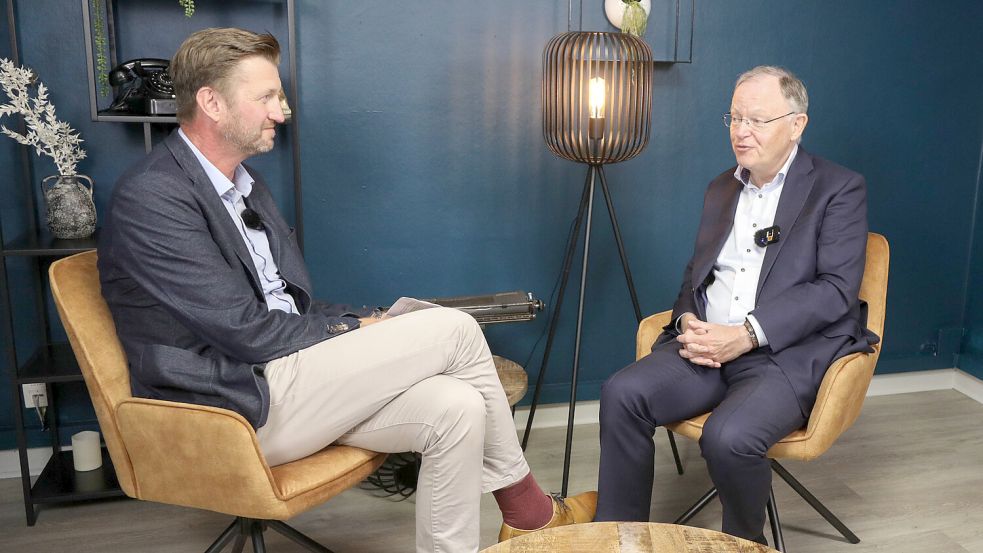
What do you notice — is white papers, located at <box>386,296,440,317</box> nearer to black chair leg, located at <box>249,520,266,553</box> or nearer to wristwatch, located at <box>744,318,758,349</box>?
black chair leg, located at <box>249,520,266,553</box>

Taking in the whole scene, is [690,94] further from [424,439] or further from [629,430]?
[424,439]

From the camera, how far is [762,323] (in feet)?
7.36

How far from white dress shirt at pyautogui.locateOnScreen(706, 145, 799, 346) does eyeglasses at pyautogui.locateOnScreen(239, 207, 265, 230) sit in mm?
1279

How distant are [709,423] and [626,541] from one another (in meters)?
0.67

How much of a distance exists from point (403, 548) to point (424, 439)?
24.2 inches

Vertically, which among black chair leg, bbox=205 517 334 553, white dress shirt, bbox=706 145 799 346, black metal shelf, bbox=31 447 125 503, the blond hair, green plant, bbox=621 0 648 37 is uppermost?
green plant, bbox=621 0 648 37

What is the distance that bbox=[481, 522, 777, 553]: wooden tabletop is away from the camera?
1.51 metres

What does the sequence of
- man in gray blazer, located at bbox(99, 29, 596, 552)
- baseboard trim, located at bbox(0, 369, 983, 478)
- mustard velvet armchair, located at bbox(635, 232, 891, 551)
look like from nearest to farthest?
man in gray blazer, located at bbox(99, 29, 596, 552), mustard velvet armchair, located at bbox(635, 232, 891, 551), baseboard trim, located at bbox(0, 369, 983, 478)

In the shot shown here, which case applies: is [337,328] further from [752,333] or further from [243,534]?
[752,333]

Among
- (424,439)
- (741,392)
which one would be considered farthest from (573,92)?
(424,439)

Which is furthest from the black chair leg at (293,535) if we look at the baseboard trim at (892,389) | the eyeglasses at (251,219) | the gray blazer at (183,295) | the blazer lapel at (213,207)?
the baseboard trim at (892,389)

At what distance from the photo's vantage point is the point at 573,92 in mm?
2662

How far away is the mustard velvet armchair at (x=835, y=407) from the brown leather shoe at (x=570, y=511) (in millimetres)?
307

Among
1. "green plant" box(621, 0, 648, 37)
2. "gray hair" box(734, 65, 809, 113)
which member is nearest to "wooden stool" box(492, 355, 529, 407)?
Result: "gray hair" box(734, 65, 809, 113)
